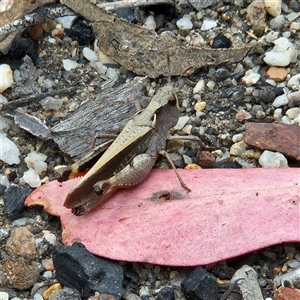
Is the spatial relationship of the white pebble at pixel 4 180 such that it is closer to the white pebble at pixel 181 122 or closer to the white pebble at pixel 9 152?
the white pebble at pixel 9 152

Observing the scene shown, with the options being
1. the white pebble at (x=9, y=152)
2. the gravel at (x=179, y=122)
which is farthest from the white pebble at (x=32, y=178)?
the white pebble at (x=9, y=152)

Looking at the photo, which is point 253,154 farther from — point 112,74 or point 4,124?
point 4,124

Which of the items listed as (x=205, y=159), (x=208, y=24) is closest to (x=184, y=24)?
(x=208, y=24)

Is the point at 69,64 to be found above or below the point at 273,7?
above

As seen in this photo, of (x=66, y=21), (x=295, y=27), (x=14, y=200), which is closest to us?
(x=14, y=200)

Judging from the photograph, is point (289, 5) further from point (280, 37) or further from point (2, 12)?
point (2, 12)

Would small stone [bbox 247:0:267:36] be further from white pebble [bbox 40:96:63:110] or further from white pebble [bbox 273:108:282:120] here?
white pebble [bbox 40:96:63:110]

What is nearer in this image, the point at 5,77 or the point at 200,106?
the point at 200,106

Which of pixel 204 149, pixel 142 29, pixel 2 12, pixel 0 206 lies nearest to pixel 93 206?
pixel 0 206
